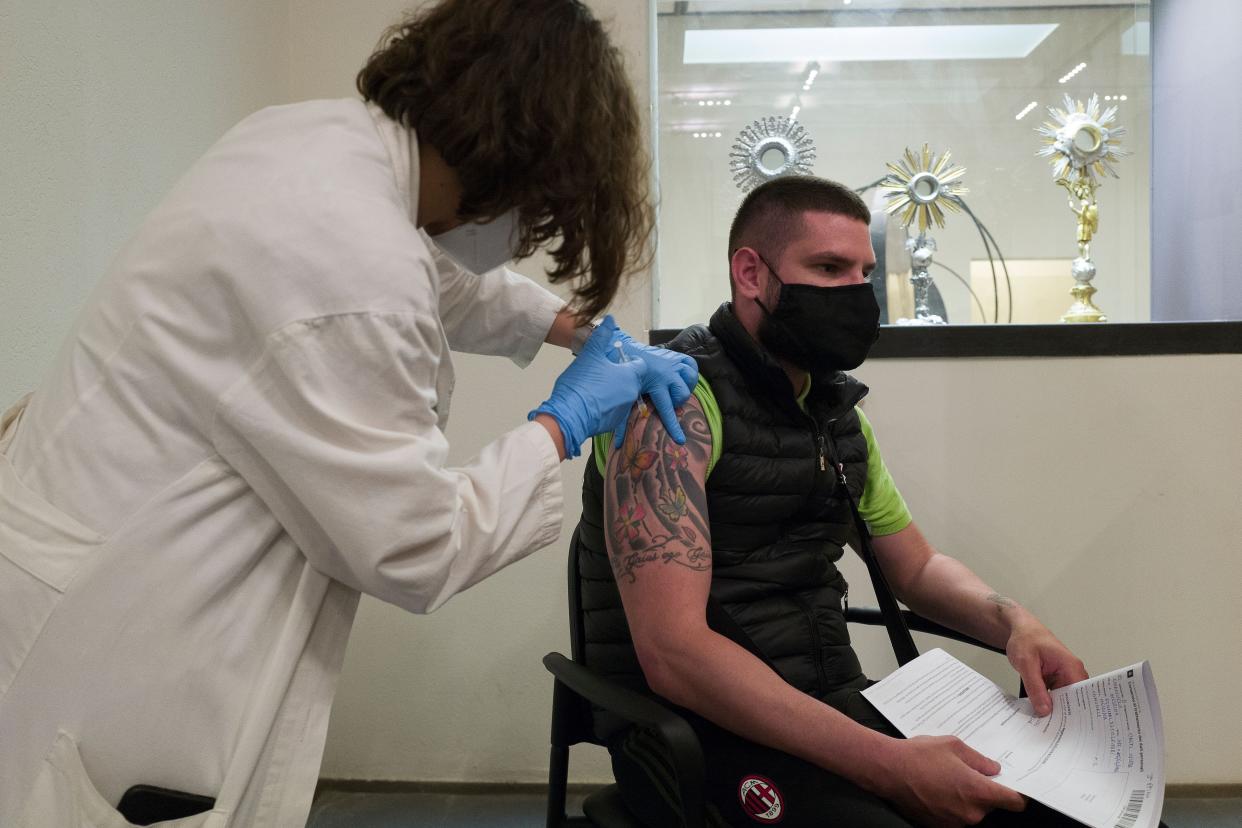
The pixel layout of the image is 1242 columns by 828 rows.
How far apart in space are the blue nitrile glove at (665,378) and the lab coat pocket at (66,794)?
74 centimetres

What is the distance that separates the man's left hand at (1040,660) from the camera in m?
1.46

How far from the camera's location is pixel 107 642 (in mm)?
861

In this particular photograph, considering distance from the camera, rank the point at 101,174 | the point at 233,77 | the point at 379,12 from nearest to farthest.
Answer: the point at 101,174 < the point at 233,77 < the point at 379,12

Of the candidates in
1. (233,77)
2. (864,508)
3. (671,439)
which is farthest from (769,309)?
(233,77)

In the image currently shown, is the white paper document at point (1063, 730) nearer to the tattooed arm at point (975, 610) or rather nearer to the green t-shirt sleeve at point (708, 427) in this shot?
the tattooed arm at point (975, 610)

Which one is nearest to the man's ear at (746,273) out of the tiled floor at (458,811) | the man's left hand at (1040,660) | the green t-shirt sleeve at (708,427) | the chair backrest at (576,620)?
the green t-shirt sleeve at (708,427)

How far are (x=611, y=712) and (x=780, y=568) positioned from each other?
344 mm

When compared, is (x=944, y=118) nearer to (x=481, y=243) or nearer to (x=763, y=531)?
(x=763, y=531)

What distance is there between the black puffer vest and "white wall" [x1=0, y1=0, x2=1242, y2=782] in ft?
2.89

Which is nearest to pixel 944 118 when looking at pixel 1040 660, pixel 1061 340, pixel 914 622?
pixel 1061 340

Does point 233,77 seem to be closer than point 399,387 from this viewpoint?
No

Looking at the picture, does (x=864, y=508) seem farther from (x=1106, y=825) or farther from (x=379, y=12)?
(x=379, y=12)

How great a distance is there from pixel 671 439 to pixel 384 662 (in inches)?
55.9

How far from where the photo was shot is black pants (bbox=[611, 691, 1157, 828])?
1192 mm
